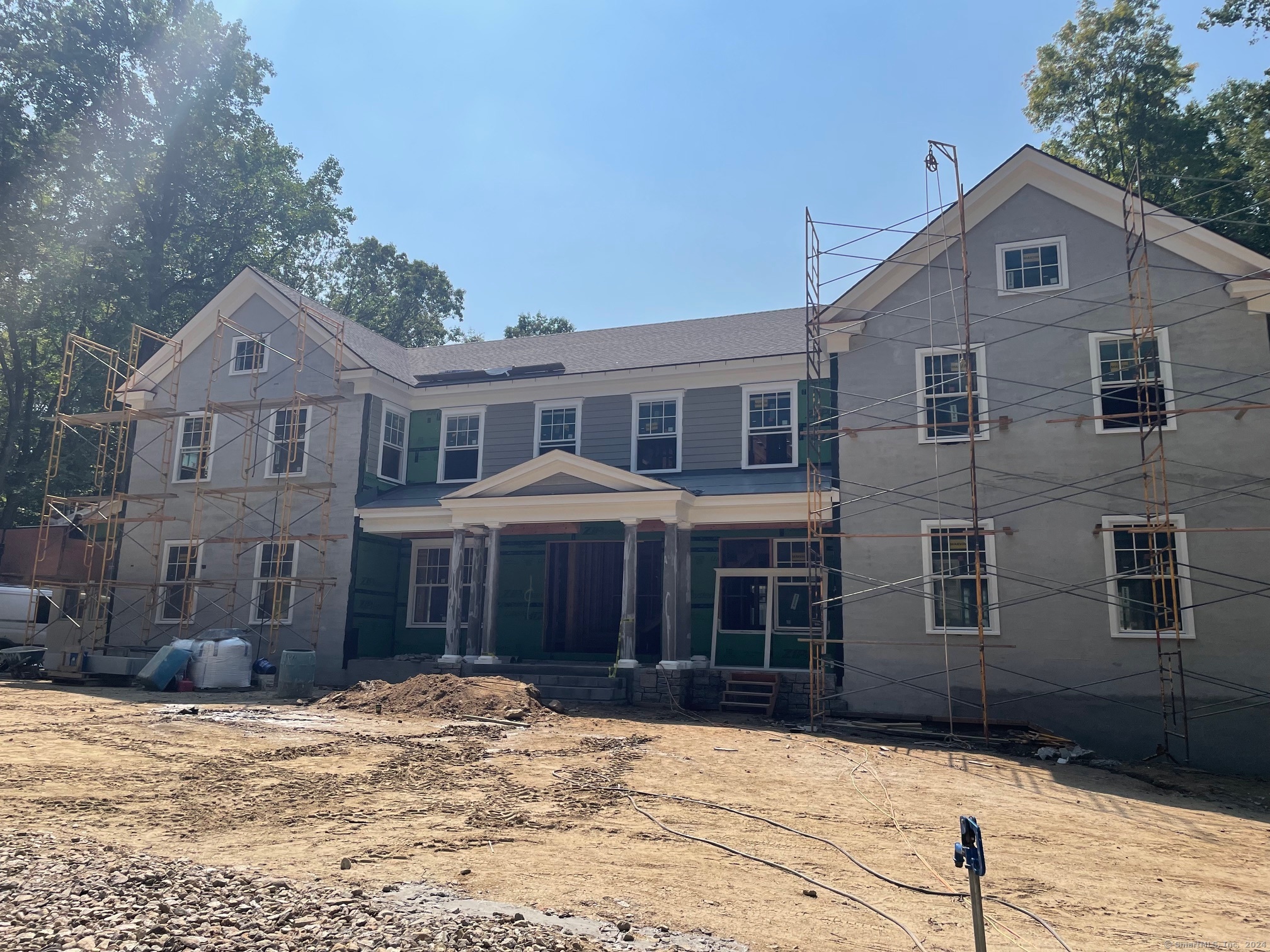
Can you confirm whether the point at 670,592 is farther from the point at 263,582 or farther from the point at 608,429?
the point at 263,582

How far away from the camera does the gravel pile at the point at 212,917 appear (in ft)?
15.4

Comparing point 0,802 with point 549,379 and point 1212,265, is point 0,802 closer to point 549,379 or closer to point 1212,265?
point 549,379

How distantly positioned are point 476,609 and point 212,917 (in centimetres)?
1338

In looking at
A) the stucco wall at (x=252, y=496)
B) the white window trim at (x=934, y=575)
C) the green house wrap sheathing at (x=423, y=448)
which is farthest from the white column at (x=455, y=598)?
the white window trim at (x=934, y=575)

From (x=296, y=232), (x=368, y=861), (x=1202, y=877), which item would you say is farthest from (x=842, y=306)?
(x=296, y=232)

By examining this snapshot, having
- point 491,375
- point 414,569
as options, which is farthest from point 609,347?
point 414,569

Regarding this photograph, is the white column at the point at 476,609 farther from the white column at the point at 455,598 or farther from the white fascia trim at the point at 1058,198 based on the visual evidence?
the white fascia trim at the point at 1058,198

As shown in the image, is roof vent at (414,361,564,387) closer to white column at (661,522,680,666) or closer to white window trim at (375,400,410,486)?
white window trim at (375,400,410,486)

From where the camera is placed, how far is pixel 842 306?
55.9 feet

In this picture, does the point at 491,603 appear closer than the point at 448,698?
No

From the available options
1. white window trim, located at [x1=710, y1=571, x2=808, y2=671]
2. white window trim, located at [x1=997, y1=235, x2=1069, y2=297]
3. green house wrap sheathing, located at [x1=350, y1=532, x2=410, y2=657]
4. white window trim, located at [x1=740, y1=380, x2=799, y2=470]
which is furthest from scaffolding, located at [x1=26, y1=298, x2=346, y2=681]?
white window trim, located at [x1=997, y1=235, x2=1069, y2=297]

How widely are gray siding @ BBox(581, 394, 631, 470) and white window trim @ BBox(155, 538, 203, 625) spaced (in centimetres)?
912

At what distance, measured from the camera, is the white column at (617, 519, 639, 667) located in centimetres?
1689

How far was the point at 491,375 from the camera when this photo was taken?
2117 cm
